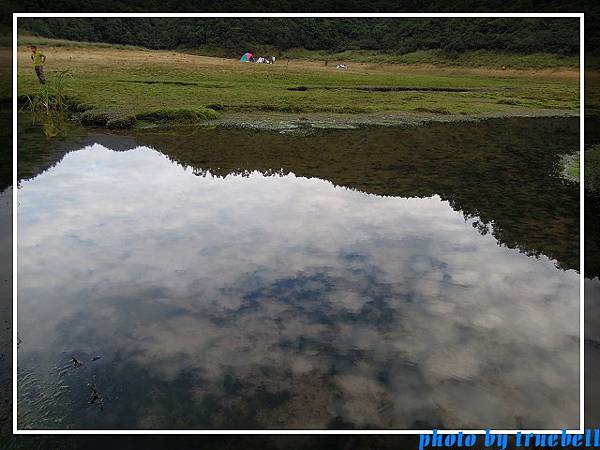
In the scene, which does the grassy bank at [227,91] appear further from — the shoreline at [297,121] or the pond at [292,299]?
the pond at [292,299]

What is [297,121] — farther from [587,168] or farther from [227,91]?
[587,168]

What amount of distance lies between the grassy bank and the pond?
1704cm

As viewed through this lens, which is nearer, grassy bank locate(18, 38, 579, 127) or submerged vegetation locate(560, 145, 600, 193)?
submerged vegetation locate(560, 145, 600, 193)

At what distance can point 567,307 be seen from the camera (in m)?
10.6

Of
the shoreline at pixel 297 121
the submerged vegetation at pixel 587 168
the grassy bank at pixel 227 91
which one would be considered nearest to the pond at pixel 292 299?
the submerged vegetation at pixel 587 168

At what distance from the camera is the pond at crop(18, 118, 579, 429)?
725 cm

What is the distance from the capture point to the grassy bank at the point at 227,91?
36.5 m

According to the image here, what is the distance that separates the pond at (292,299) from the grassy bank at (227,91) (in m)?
17.0

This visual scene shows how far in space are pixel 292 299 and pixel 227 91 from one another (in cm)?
4276

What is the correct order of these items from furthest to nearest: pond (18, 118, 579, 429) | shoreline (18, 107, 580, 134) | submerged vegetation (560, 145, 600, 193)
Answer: shoreline (18, 107, 580, 134) → submerged vegetation (560, 145, 600, 193) → pond (18, 118, 579, 429)

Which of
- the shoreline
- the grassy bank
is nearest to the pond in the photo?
the shoreline

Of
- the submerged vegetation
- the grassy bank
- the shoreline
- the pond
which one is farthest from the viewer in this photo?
the grassy bank

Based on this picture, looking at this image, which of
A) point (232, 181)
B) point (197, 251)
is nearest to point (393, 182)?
point (232, 181)

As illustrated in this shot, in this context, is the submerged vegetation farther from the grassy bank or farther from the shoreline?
the grassy bank
